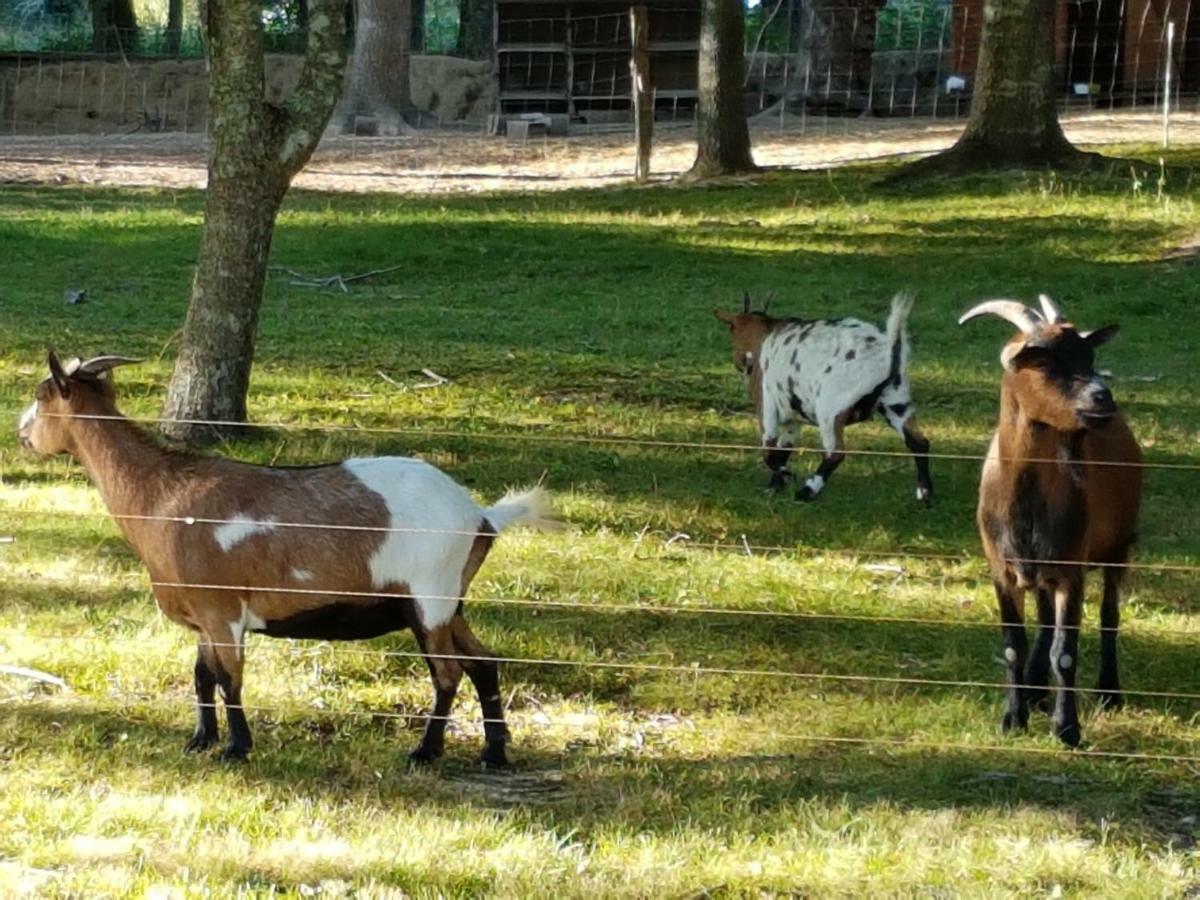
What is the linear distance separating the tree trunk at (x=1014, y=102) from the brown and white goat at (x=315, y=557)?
44.1 feet

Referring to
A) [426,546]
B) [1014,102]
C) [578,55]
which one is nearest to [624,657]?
[426,546]

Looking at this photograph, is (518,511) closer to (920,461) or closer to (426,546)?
(426,546)

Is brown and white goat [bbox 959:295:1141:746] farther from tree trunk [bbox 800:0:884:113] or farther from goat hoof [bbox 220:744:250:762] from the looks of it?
tree trunk [bbox 800:0:884:113]

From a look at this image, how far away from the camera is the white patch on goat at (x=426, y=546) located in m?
6.05

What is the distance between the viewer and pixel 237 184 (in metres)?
10.2

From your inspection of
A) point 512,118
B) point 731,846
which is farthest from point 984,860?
point 512,118

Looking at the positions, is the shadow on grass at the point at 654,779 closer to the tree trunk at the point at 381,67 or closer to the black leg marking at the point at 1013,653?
the black leg marking at the point at 1013,653

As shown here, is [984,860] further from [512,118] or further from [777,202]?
[512,118]

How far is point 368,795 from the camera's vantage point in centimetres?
598

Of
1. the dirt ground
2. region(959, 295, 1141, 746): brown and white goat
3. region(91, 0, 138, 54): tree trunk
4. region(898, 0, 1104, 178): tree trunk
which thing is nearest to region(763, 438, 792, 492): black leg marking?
region(959, 295, 1141, 746): brown and white goat

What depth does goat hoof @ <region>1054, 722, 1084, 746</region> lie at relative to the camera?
6566 mm

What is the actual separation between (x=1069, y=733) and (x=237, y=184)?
5.67 m

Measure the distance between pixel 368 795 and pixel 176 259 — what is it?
40.0 feet

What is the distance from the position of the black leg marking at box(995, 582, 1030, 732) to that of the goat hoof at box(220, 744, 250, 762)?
2657 mm
